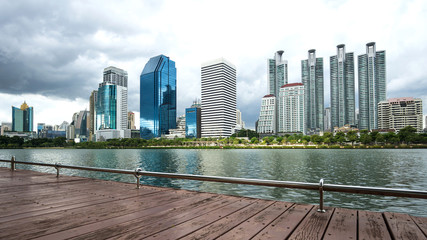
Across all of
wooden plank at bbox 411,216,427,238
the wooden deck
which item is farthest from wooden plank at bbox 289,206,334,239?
wooden plank at bbox 411,216,427,238

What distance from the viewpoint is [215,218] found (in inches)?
235

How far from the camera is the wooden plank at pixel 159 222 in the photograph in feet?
16.2

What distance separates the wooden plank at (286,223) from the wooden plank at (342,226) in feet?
2.12

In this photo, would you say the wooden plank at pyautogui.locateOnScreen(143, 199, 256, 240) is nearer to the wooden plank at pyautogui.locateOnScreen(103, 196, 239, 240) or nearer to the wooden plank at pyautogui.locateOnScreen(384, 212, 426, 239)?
the wooden plank at pyautogui.locateOnScreen(103, 196, 239, 240)

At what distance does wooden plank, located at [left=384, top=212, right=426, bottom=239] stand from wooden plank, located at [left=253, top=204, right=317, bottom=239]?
172cm

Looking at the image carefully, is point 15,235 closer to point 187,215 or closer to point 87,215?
point 87,215

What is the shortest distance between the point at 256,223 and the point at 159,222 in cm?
218

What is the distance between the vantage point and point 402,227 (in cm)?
520

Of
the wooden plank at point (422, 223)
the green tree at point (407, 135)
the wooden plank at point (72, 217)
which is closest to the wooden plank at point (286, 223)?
the wooden plank at point (422, 223)

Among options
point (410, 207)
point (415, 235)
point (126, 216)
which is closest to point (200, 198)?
point (126, 216)

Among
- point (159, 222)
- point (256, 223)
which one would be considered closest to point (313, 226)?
point (256, 223)

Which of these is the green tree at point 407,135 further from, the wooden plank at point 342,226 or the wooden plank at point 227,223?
the wooden plank at point 227,223

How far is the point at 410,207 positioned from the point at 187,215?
1786 centimetres

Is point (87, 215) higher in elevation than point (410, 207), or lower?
higher
